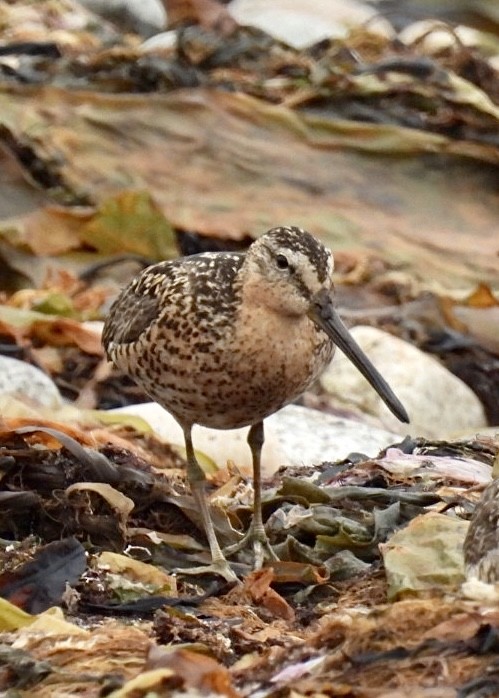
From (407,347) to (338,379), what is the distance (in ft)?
1.39

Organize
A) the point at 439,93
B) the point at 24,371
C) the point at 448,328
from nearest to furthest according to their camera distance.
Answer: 1. the point at 24,371
2. the point at 448,328
3. the point at 439,93

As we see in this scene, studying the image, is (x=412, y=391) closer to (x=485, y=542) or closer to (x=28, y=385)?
(x=28, y=385)

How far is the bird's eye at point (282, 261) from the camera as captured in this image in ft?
15.7

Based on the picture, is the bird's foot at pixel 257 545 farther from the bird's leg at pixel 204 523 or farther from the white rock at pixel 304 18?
the white rock at pixel 304 18

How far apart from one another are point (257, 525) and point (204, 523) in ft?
0.59

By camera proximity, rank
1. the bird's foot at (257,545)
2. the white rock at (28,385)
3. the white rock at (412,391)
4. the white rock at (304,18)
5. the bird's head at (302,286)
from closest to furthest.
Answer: the bird's head at (302,286) → the bird's foot at (257,545) → the white rock at (28,385) → the white rock at (412,391) → the white rock at (304,18)

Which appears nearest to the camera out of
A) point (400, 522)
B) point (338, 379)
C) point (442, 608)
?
point (442, 608)

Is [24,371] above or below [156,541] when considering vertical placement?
below

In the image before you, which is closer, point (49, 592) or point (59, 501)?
point (49, 592)

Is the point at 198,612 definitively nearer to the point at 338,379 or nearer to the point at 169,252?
the point at 338,379

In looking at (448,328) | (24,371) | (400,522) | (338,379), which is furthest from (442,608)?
(448,328)

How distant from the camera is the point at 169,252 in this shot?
29.3 feet

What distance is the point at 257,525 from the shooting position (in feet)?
16.5

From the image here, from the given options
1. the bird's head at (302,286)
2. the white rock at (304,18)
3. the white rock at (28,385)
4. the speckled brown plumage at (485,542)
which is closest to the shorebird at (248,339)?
the bird's head at (302,286)
